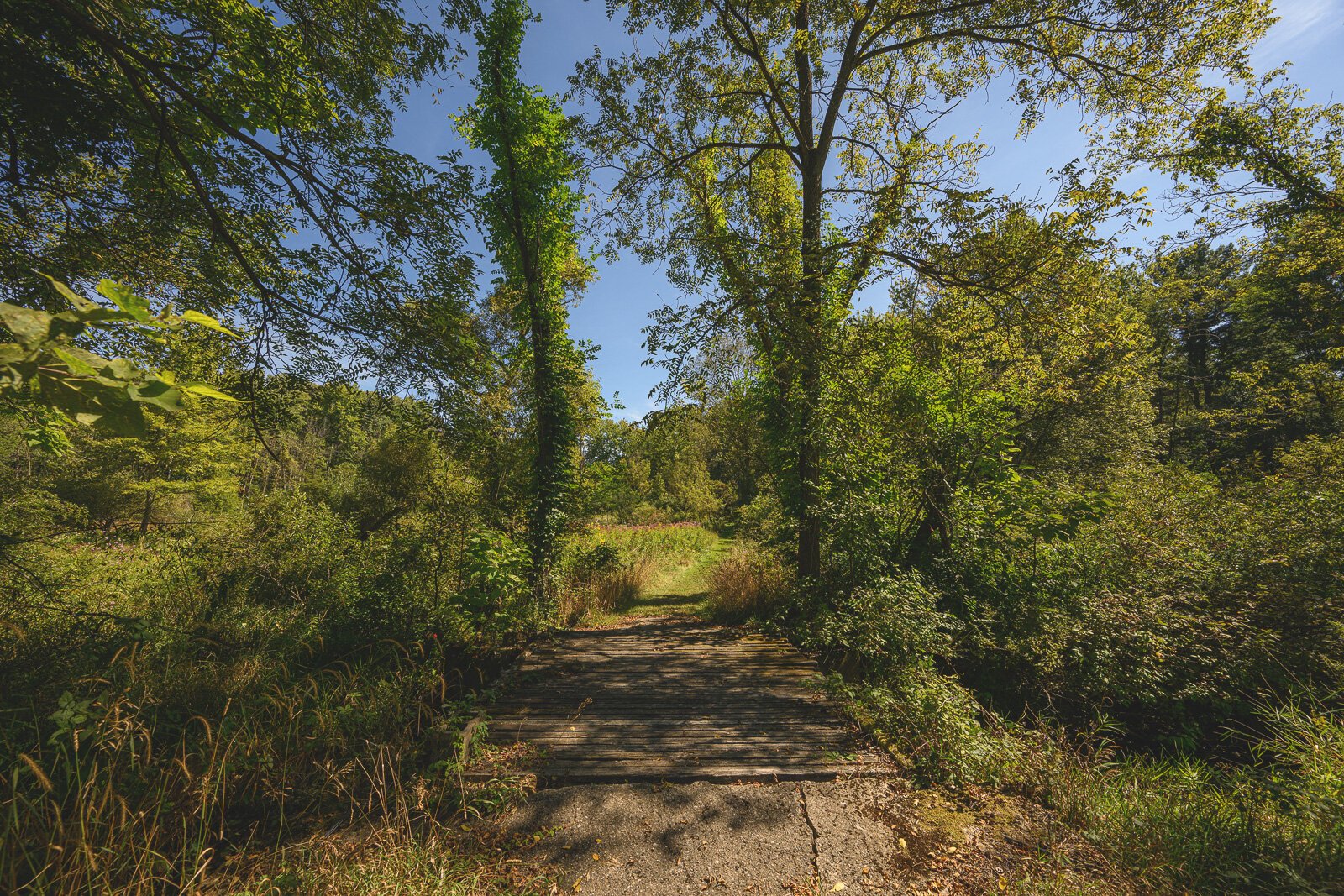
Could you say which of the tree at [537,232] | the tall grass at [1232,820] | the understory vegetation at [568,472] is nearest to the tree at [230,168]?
the understory vegetation at [568,472]

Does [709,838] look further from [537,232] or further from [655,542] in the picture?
[655,542]

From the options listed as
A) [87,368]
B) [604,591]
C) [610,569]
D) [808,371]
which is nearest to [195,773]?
[87,368]

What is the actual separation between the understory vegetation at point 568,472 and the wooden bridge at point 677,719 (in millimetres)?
432

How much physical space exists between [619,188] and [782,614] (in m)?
7.96

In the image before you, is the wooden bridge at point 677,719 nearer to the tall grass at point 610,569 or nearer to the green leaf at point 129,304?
the tall grass at point 610,569

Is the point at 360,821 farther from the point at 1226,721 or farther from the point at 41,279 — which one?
the point at 1226,721

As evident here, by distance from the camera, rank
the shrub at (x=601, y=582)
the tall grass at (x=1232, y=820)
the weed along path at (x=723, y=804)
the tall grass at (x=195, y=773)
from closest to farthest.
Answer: the tall grass at (x=195, y=773) < the tall grass at (x=1232, y=820) < the weed along path at (x=723, y=804) < the shrub at (x=601, y=582)

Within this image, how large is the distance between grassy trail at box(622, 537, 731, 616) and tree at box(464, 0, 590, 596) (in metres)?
3.32

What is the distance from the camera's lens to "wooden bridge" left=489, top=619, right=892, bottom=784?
372cm

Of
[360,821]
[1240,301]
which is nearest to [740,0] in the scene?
[360,821]

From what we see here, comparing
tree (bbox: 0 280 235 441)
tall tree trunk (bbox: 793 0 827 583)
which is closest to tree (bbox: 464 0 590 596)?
tall tree trunk (bbox: 793 0 827 583)

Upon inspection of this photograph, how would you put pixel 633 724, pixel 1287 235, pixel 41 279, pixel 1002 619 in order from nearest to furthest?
1. pixel 41 279
2. pixel 633 724
3. pixel 1002 619
4. pixel 1287 235

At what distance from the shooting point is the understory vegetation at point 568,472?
304cm

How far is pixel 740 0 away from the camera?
7.05 m
